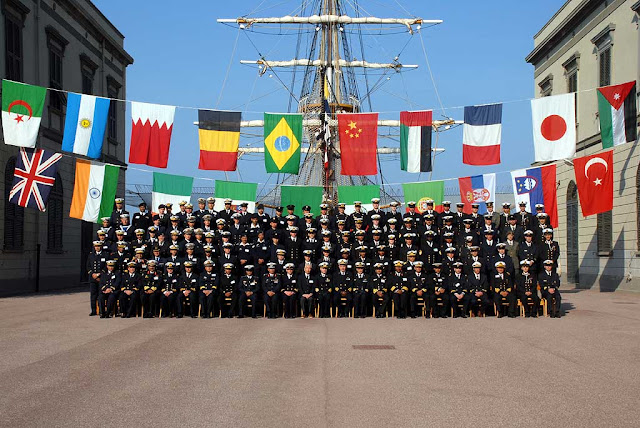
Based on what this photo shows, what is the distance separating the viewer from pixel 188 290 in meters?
15.8

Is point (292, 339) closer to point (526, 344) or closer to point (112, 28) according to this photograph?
point (526, 344)

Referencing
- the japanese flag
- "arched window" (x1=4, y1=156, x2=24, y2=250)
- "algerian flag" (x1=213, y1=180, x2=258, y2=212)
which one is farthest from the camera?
"algerian flag" (x1=213, y1=180, x2=258, y2=212)

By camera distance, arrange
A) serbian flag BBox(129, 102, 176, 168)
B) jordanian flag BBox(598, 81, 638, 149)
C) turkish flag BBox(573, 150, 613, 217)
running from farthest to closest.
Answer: turkish flag BBox(573, 150, 613, 217)
serbian flag BBox(129, 102, 176, 168)
jordanian flag BBox(598, 81, 638, 149)

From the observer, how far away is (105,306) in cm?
1591

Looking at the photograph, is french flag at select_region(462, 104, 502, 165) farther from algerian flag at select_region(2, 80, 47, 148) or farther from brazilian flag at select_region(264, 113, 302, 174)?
algerian flag at select_region(2, 80, 47, 148)

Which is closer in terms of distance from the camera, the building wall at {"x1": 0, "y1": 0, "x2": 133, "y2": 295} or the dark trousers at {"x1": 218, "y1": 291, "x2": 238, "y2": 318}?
the dark trousers at {"x1": 218, "y1": 291, "x2": 238, "y2": 318}

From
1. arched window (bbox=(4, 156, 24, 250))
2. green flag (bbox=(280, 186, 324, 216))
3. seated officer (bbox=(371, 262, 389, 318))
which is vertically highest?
green flag (bbox=(280, 186, 324, 216))

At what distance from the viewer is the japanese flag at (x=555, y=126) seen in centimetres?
2006

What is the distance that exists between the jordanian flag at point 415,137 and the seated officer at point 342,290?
613cm

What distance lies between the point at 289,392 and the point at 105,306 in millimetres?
9427

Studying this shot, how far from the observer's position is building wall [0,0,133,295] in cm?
2342

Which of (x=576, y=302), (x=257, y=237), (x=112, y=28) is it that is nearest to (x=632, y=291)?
(x=576, y=302)

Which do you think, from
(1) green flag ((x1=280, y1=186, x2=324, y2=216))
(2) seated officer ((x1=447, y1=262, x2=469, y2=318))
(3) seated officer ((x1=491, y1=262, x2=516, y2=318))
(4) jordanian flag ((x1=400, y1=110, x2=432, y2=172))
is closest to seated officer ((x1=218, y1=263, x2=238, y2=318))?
(2) seated officer ((x1=447, y1=262, x2=469, y2=318))

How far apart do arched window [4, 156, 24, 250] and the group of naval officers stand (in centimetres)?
647
